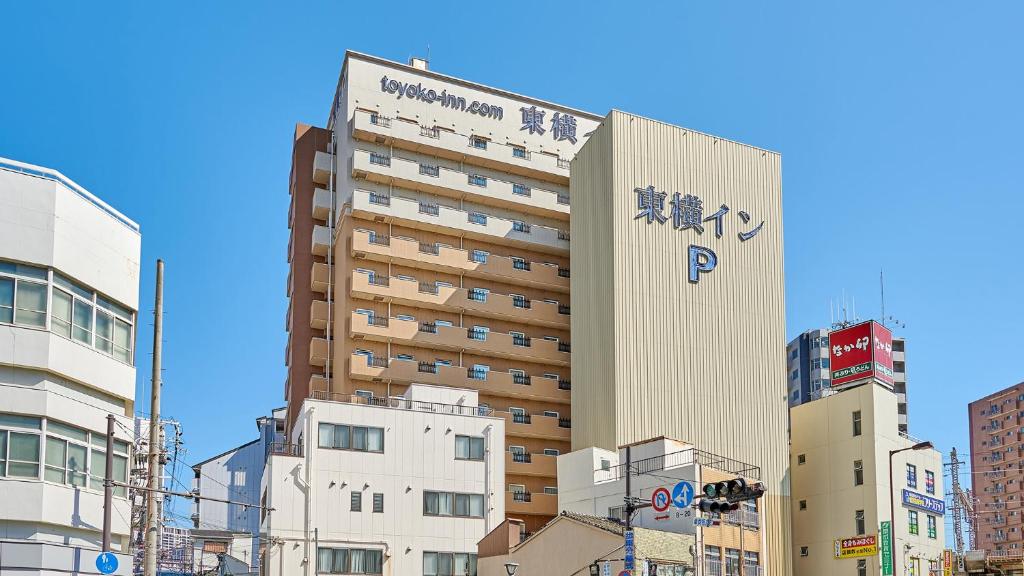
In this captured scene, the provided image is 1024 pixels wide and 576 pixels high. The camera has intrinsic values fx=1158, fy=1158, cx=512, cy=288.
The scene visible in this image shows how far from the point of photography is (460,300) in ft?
296

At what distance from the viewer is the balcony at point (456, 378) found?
85438 mm

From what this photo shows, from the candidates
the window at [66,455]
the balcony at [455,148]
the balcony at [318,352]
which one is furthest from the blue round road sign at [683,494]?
the balcony at [455,148]

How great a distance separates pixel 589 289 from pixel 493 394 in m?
11.3

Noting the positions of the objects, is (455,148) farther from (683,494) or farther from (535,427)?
(683,494)

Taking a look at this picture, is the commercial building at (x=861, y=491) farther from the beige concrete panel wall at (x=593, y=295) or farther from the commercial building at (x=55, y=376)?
the commercial building at (x=55, y=376)

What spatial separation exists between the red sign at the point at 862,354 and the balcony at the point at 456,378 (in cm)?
2116

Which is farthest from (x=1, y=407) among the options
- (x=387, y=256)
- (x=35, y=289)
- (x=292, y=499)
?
(x=387, y=256)

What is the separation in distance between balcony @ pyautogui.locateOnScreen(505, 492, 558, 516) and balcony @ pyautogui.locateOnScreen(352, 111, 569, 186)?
85.2 feet

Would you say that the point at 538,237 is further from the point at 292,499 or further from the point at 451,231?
the point at 292,499

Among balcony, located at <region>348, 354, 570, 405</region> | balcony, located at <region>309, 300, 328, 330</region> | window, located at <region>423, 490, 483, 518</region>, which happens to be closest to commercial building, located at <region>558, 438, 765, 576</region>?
window, located at <region>423, 490, 483, 518</region>

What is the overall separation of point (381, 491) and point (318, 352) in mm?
24372

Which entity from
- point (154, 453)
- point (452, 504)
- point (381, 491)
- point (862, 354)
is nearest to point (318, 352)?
point (381, 491)

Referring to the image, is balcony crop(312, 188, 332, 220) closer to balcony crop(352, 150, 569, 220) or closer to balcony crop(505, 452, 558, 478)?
balcony crop(352, 150, 569, 220)

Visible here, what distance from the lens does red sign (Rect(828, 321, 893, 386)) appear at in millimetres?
87188
